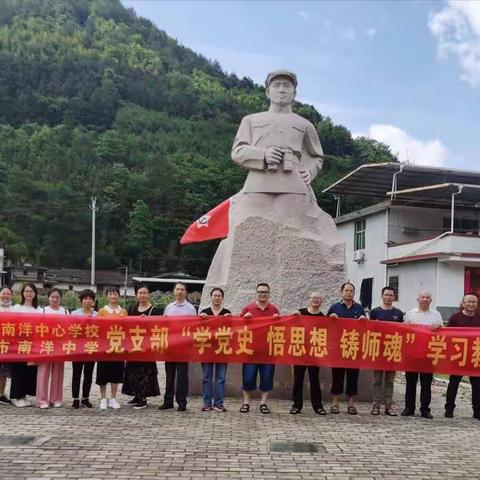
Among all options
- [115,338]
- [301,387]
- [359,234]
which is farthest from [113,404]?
[359,234]

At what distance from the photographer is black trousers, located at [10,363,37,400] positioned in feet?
23.1

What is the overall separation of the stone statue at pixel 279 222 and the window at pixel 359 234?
18948mm

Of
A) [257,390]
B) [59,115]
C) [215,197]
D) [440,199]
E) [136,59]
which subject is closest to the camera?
[257,390]

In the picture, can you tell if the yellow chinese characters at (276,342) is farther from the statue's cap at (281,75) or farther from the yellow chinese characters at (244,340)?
the statue's cap at (281,75)

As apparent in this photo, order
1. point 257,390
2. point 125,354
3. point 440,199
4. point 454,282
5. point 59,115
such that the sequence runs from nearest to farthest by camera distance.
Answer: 1. point 125,354
2. point 257,390
3. point 454,282
4. point 440,199
5. point 59,115

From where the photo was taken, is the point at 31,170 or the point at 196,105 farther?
the point at 196,105

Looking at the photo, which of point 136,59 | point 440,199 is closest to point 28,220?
point 440,199

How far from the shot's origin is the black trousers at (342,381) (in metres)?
6.98

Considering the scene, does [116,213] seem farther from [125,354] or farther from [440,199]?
[125,354]

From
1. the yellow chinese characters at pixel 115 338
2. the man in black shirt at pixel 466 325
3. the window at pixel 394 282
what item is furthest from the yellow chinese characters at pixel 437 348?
the window at pixel 394 282

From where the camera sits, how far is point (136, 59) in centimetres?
9312

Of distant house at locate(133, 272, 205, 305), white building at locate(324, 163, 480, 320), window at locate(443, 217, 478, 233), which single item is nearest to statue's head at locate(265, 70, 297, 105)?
white building at locate(324, 163, 480, 320)

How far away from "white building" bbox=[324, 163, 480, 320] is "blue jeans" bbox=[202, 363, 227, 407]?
15.8 metres

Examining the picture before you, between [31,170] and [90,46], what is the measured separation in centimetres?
4806
